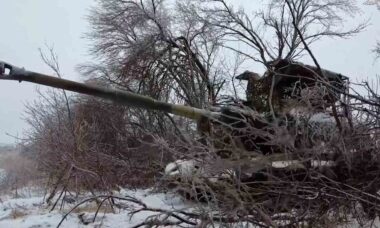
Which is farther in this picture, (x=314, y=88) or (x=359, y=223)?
(x=359, y=223)

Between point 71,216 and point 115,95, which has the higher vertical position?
point 115,95

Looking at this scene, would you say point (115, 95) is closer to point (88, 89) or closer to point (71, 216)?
point (88, 89)

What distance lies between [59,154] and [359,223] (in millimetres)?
6385

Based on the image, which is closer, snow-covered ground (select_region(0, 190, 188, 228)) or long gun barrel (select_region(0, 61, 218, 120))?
long gun barrel (select_region(0, 61, 218, 120))

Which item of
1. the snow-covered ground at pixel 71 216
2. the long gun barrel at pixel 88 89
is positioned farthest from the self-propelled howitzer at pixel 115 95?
the snow-covered ground at pixel 71 216

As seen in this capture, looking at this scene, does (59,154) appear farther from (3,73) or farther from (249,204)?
(249,204)

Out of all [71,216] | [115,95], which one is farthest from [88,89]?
[71,216]

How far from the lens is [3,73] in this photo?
5.88m

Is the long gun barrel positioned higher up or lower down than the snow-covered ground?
higher up

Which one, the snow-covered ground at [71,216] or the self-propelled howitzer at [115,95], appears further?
the snow-covered ground at [71,216]

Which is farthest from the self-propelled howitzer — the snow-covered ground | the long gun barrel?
the snow-covered ground

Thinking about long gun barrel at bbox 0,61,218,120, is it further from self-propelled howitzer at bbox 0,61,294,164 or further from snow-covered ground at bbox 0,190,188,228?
snow-covered ground at bbox 0,190,188,228

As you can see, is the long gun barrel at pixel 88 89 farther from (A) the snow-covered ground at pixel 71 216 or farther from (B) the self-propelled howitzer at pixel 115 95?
(A) the snow-covered ground at pixel 71 216

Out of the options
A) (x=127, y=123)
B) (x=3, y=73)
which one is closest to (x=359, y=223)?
(x=3, y=73)
